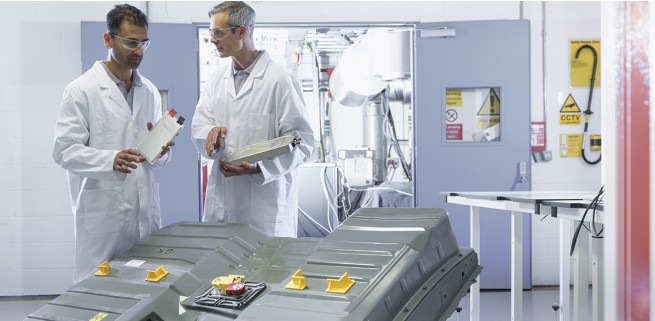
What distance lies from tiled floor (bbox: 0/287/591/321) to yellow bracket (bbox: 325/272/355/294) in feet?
7.31

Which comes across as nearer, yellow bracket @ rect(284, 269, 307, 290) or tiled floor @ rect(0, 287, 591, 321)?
yellow bracket @ rect(284, 269, 307, 290)

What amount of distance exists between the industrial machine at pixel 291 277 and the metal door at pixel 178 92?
2308mm

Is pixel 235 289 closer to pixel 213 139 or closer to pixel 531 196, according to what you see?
pixel 213 139

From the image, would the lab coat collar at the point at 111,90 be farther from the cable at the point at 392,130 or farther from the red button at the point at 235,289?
the cable at the point at 392,130

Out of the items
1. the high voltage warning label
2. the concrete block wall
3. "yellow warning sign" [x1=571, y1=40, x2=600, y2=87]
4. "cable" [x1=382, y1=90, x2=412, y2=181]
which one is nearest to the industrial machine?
the concrete block wall

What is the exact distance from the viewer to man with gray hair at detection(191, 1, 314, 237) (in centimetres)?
214

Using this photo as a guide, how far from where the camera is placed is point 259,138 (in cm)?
218

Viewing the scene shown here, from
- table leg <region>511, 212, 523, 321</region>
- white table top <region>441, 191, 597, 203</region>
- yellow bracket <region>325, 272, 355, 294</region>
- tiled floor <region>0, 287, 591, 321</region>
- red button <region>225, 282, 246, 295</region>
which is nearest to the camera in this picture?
yellow bracket <region>325, 272, 355, 294</region>

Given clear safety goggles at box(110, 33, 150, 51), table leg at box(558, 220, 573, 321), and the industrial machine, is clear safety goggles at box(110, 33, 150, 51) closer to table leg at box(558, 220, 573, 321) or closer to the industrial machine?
the industrial machine

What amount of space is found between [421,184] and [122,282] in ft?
9.33

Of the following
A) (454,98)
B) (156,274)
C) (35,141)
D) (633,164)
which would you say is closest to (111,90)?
(156,274)

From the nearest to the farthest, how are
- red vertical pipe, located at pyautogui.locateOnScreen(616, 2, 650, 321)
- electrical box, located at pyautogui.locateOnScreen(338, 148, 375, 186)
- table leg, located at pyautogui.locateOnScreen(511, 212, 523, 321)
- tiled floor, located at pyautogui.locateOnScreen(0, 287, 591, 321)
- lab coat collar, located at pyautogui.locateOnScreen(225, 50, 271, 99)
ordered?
red vertical pipe, located at pyautogui.locateOnScreen(616, 2, 650, 321)
lab coat collar, located at pyautogui.locateOnScreen(225, 50, 271, 99)
table leg, located at pyautogui.locateOnScreen(511, 212, 523, 321)
tiled floor, located at pyautogui.locateOnScreen(0, 287, 591, 321)
electrical box, located at pyautogui.locateOnScreen(338, 148, 375, 186)

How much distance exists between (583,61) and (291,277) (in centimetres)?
372

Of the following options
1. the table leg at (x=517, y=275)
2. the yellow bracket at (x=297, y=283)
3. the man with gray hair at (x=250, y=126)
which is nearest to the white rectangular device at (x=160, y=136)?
the man with gray hair at (x=250, y=126)
